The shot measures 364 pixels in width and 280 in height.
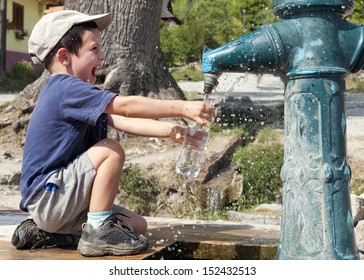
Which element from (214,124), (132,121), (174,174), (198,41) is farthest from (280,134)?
(198,41)

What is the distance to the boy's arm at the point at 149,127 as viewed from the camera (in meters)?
2.72

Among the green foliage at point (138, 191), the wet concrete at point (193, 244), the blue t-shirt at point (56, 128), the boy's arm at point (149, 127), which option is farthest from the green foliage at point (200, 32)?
the blue t-shirt at point (56, 128)

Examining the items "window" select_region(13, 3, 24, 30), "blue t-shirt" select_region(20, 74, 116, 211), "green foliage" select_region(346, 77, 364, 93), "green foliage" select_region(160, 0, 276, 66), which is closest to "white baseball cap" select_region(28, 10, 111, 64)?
"blue t-shirt" select_region(20, 74, 116, 211)

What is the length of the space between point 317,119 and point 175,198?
3.73 m

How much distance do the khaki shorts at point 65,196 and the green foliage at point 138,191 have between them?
3.24m

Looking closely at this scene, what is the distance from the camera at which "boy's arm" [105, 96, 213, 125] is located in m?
2.44

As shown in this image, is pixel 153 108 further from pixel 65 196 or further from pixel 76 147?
pixel 65 196

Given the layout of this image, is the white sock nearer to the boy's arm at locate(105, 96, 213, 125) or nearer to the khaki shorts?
the khaki shorts

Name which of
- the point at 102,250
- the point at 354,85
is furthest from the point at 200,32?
the point at 102,250

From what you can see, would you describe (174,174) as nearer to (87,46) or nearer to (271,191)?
(271,191)

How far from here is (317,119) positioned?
2.41m

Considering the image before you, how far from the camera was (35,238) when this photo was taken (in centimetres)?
274

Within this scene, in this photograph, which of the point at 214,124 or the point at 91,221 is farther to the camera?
the point at 214,124

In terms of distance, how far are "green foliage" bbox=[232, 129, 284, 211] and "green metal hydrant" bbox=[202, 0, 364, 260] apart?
137 inches
